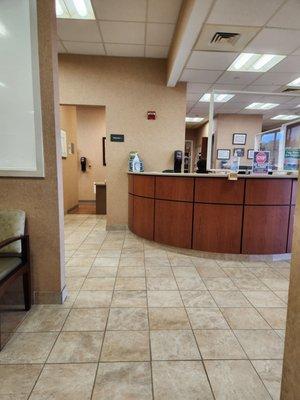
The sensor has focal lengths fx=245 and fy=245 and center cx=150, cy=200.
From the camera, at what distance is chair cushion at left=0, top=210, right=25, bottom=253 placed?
6.68 ft

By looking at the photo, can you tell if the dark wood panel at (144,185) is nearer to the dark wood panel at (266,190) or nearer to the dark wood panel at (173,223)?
the dark wood panel at (173,223)

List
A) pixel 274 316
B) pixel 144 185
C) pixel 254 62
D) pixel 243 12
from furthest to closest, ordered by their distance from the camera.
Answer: pixel 254 62
pixel 144 185
pixel 243 12
pixel 274 316

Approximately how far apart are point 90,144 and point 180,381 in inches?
309

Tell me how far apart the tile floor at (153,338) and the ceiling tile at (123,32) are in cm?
353

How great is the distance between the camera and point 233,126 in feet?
28.3

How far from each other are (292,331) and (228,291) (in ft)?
5.06

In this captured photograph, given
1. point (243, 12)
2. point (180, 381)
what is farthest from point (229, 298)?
point (243, 12)

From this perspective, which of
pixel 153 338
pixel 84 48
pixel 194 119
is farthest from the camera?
pixel 194 119

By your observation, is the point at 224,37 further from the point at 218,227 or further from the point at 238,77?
the point at 218,227

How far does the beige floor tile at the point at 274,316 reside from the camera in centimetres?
205

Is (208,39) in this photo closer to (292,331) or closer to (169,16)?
(169,16)

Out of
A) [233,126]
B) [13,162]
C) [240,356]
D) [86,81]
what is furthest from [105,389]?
[233,126]

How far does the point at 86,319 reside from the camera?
2076mm

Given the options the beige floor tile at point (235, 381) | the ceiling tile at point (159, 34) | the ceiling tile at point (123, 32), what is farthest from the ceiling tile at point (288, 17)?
the beige floor tile at point (235, 381)
